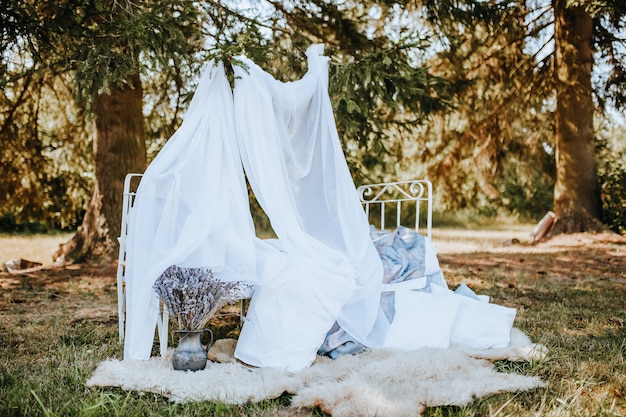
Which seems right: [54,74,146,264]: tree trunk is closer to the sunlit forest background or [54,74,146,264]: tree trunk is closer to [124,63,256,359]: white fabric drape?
the sunlit forest background

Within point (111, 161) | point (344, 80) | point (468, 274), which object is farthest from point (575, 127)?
point (111, 161)

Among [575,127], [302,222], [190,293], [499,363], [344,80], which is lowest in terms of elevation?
[499,363]

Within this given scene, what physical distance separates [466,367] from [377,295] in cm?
86

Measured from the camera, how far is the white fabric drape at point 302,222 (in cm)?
332

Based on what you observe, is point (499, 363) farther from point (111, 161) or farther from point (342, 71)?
point (111, 161)

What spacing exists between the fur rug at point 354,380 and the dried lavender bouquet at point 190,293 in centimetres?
29

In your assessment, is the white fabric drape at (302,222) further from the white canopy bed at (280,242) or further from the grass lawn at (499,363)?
the grass lawn at (499,363)

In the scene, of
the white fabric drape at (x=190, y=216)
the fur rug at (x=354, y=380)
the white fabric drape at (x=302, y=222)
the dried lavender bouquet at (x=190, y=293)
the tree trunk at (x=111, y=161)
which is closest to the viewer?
the fur rug at (x=354, y=380)

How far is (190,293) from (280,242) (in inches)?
28.6

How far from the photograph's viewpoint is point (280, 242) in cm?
350

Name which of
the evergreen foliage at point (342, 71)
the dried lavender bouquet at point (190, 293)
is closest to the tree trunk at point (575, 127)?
the evergreen foliage at point (342, 71)

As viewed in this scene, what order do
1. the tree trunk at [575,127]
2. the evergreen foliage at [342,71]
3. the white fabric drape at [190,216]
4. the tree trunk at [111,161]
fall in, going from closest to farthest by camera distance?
the white fabric drape at [190,216], the evergreen foliage at [342,71], the tree trunk at [111,161], the tree trunk at [575,127]

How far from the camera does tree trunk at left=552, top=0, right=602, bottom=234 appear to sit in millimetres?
8688

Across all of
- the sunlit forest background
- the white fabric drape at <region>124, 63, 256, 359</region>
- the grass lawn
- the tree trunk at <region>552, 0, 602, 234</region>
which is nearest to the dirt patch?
the grass lawn
